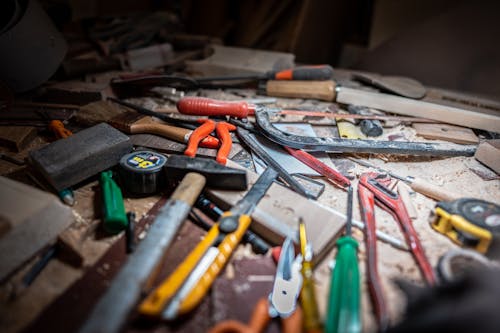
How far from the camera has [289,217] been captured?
1.12 meters

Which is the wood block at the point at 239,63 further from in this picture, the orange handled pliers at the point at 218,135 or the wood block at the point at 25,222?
the wood block at the point at 25,222

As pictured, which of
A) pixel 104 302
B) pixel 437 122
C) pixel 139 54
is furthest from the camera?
pixel 139 54

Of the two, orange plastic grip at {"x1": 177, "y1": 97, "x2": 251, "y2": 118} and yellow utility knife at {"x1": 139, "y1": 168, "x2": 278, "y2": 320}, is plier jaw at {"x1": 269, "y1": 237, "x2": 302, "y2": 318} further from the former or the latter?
orange plastic grip at {"x1": 177, "y1": 97, "x2": 251, "y2": 118}

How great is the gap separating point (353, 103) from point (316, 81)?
29cm

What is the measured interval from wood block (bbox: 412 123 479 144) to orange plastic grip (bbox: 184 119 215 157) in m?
1.15

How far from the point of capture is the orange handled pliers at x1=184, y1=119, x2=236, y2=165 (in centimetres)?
138

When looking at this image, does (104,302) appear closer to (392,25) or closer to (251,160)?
(251,160)

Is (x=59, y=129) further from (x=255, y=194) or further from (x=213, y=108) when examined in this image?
(x=255, y=194)

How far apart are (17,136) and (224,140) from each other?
1.00 meters

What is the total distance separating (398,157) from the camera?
159 centimetres

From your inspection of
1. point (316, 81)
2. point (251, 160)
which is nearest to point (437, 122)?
point (316, 81)

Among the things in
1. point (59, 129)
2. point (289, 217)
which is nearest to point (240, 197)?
point (289, 217)

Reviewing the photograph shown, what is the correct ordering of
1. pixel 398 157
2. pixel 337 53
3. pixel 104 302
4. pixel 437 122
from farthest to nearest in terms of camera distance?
pixel 337 53
pixel 437 122
pixel 398 157
pixel 104 302

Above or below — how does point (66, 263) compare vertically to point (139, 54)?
below
